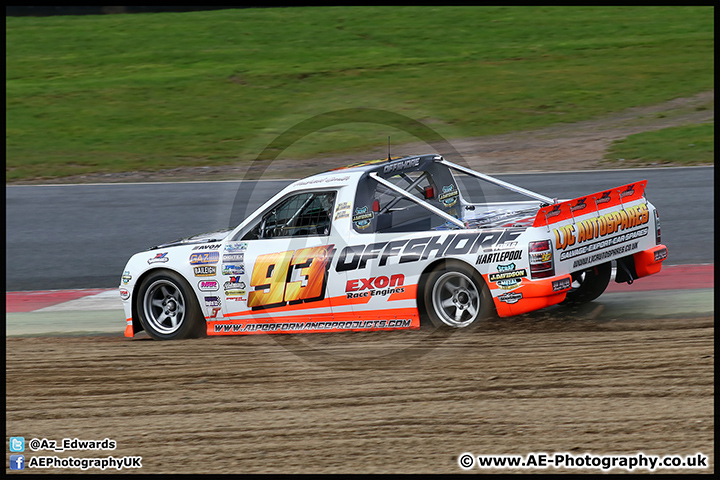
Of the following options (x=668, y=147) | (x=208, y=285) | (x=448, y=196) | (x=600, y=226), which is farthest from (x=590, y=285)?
(x=668, y=147)

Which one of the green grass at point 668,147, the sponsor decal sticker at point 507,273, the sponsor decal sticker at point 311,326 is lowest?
the sponsor decal sticker at point 311,326

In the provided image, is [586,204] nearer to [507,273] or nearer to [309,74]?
[507,273]

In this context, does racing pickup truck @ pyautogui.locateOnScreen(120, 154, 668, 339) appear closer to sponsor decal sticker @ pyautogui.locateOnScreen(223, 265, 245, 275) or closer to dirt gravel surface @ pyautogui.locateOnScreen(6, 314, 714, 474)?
sponsor decal sticker @ pyautogui.locateOnScreen(223, 265, 245, 275)

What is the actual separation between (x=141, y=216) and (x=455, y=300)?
889 centimetres

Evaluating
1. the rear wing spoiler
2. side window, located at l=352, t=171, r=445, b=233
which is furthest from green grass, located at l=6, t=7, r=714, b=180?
the rear wing spoiler

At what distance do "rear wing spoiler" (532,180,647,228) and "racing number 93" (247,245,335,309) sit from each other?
6.30ft

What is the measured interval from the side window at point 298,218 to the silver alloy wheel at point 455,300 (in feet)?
3.85

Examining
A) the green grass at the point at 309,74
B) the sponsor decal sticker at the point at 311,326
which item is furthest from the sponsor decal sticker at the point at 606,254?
the green grass at the point at 309,74

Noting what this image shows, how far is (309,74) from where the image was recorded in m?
30.2

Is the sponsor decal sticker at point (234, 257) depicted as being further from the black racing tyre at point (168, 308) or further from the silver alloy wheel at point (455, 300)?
the silver alloy wheel at point (455, 300)

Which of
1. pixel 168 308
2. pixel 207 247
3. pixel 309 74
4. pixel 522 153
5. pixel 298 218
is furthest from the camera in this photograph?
pixel 309 74

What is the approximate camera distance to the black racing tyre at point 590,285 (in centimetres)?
866

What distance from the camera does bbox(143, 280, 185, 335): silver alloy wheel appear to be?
8.52 meters

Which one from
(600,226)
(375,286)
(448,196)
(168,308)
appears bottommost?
(168,308)
